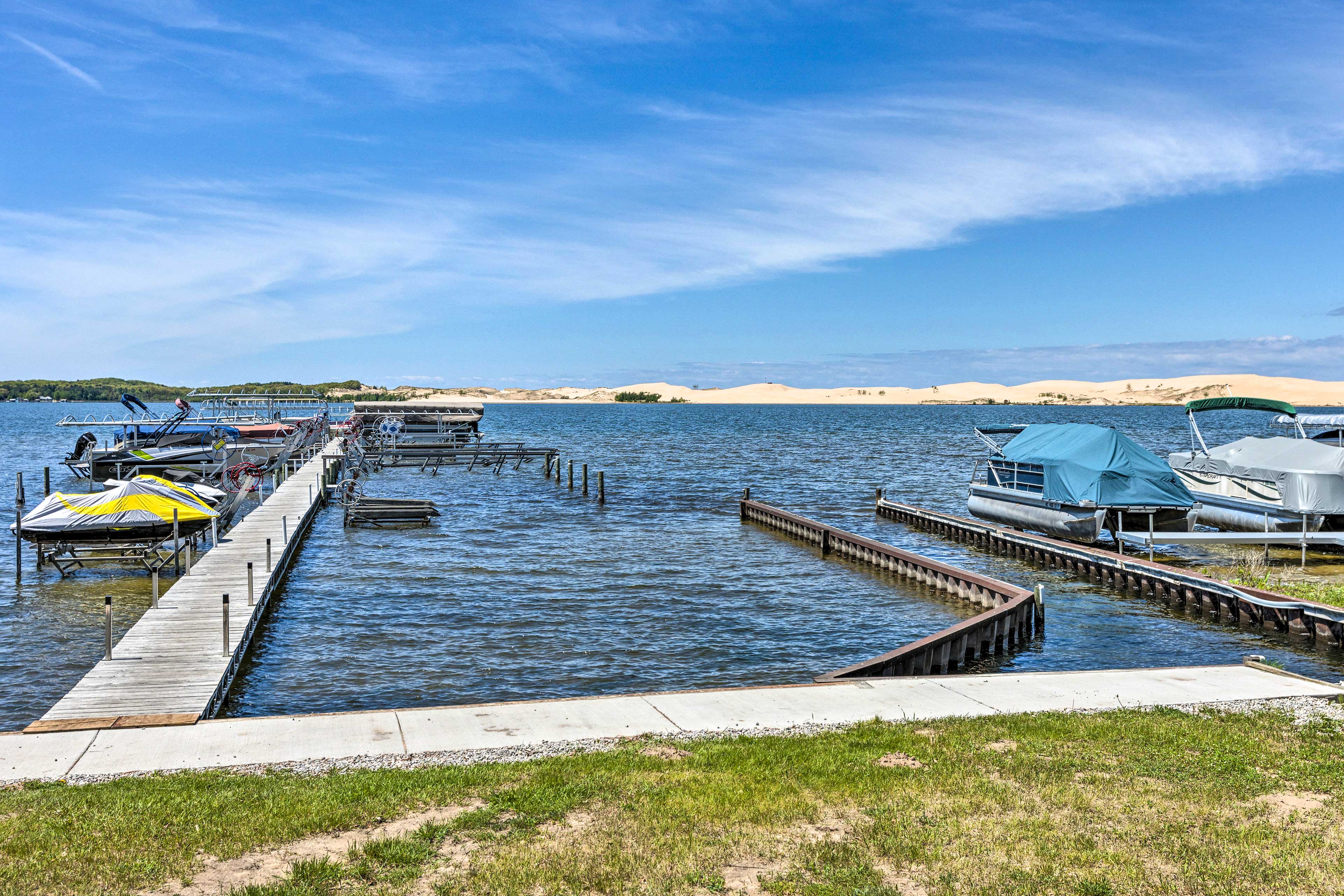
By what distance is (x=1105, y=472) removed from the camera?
29094 millimetres

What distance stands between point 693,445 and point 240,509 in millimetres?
57337

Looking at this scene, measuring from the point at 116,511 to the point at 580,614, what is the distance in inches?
519

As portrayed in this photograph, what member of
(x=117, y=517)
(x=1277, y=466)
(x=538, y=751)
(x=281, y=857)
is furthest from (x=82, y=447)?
(x=1277, y=466)

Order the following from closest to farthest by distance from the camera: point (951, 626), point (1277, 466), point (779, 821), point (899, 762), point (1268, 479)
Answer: point (779, 821) < point (899, 762) < point (951, 626) < point (1277, 466) < point (1268, 479)

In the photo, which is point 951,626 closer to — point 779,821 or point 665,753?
point 665,753

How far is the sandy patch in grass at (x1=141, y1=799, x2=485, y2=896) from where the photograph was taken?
264 inches

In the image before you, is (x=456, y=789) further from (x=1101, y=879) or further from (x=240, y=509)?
(x=240, y=509)

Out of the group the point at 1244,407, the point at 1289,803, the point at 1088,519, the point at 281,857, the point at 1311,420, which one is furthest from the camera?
the point at 1244,407

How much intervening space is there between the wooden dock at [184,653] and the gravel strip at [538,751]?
239 cm

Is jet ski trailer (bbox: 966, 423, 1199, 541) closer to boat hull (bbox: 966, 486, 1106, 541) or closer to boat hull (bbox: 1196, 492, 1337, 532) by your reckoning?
boat hull (bbox: 966, 486, 1106, 541)

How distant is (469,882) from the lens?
673cm

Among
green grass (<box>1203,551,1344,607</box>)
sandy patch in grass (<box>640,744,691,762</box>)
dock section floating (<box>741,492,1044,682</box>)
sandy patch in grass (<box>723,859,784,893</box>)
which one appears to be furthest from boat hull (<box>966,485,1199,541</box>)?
sandy patch in grass (<box>723,859,784,893</box>)

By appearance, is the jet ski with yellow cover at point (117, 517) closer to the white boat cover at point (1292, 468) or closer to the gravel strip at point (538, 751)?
the gravel strip at point (538, 751)

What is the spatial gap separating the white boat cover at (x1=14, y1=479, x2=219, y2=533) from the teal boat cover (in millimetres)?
24597
